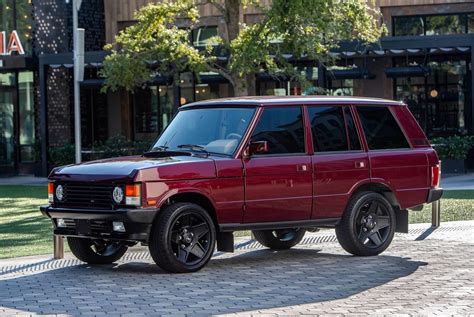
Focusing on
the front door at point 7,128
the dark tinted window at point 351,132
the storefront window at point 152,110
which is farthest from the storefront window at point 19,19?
the dark tinted window at point 351,132

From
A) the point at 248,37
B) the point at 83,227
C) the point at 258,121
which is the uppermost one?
the point at 248,37

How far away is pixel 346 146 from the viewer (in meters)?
12.7

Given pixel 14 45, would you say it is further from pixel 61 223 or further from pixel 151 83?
pixel 61 223

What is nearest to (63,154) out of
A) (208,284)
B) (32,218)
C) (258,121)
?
(32,218)

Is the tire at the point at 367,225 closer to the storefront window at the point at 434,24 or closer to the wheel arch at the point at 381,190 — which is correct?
the wheel arch at the point at 381,190

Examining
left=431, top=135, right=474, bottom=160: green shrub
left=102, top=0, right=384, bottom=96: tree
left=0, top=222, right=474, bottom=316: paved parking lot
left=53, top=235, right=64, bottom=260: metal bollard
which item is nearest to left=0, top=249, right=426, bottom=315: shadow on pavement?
left=0, top=222, right=474, bottom=316: paved parking lot

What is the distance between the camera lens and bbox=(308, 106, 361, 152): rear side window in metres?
12.5

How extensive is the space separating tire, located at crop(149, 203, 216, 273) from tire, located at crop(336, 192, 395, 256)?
6.04ft

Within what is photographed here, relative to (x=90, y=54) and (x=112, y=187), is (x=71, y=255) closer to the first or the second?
(x=112, y=187)

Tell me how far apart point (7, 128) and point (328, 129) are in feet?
80.7

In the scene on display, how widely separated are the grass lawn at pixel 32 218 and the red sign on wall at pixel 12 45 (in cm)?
918

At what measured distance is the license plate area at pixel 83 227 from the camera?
11328mm

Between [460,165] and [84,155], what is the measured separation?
11.4 meters

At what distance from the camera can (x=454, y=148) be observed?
29250 mm
